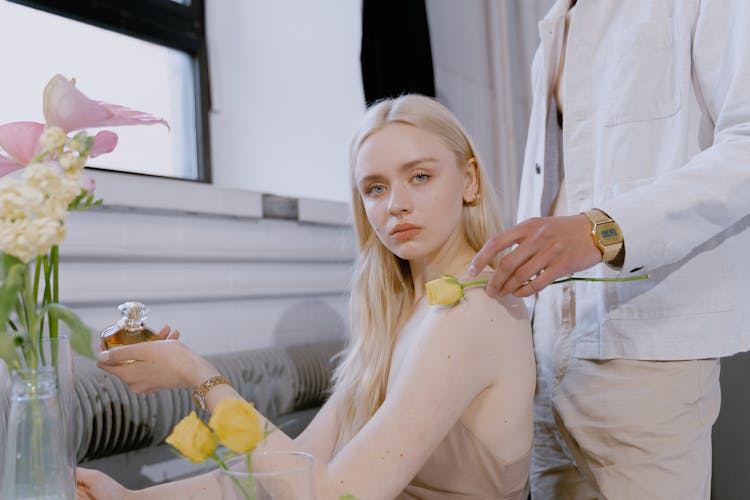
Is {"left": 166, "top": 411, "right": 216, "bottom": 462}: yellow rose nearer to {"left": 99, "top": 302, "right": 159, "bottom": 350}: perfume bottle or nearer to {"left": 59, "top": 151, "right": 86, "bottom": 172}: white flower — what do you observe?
{"left": 59, "top": 151, "right": 86, "bottom": 172}: white flower

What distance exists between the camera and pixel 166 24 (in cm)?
203

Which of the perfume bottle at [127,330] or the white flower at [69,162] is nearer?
the white flower at [69,162]

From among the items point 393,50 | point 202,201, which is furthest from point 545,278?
point 393,50

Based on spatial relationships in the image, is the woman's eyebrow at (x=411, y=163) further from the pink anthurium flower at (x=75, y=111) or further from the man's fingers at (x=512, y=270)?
the pink anthurium flower at (x=75, y=111)

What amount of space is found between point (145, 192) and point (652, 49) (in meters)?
1.03

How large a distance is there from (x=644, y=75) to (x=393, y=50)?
3.57 ft

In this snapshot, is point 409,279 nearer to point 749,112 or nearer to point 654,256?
point 654,256

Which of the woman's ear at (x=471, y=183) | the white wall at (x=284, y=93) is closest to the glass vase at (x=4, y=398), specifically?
the woman's ear at (x=471, y=183)

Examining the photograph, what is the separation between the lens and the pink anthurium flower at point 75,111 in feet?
2.39

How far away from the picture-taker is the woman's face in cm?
125

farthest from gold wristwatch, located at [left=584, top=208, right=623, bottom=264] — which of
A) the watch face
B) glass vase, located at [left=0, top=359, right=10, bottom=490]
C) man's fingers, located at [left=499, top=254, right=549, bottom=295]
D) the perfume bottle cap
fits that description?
glass vase, located at [left=0, top=359, right=10, bottom=490]

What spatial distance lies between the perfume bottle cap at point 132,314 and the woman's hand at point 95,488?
242 millimetres

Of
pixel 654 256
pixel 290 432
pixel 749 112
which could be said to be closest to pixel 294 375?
pixel 290 432

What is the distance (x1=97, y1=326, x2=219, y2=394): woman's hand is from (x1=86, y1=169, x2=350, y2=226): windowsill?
550mm
